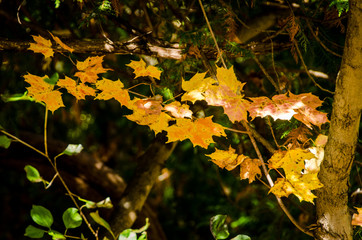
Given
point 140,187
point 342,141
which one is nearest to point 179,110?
point 342,141

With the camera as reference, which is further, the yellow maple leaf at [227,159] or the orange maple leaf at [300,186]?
the yellow maple leaf at [227,159]

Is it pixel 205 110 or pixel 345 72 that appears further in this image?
pixel 205 110

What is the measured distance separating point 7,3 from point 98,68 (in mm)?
1048

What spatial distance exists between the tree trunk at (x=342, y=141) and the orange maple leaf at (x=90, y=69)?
889mm

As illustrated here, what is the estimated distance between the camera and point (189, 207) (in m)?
3.45

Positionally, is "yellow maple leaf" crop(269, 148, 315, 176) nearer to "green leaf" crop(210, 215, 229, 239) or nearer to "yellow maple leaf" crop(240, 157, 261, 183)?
"yellow maple leaf" crop(240, 157, 261, 183)

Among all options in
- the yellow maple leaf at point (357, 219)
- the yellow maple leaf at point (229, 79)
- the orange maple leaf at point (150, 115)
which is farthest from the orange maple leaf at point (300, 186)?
the orange maple leaf at point (150, 115)

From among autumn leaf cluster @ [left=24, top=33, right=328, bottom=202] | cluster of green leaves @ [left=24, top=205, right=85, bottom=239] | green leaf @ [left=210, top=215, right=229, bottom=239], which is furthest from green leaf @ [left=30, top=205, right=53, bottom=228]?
green leaf @ [left=210, top=215, right=229, bottom=239]

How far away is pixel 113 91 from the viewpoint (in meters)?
1.26

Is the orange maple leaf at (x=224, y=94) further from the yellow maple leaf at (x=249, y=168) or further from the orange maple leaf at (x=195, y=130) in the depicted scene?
the yellow maple leaf at (x=249, y=168)

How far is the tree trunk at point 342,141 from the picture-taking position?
3.01 feet

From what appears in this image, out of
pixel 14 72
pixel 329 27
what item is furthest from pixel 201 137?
pixel 14 72

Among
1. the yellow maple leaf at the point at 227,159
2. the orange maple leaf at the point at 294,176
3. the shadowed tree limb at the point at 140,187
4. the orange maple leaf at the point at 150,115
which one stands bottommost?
the shadowed tree limb at the point at 140,187

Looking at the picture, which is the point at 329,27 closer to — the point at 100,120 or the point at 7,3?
the point at 7,3
